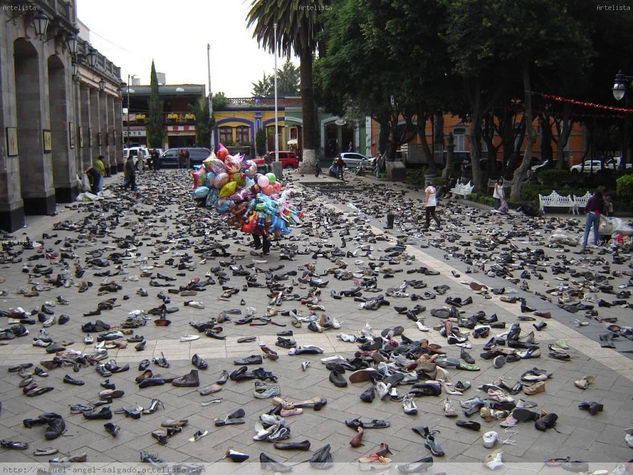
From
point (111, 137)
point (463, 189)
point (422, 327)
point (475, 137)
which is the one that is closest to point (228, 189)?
point (422, 327)

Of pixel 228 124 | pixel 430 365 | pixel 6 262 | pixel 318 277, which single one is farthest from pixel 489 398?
pixel 228 124

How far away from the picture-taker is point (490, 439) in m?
5.04

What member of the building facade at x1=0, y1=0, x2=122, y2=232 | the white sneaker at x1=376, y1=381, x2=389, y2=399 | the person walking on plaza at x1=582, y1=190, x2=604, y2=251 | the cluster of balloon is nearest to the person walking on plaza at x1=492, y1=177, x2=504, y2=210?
the person walking on plaza at x1=582, y1=190, x2=604, y2=251

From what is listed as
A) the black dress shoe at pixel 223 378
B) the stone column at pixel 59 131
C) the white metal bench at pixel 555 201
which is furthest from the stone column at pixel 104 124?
the black dress shoe at pixel 223 378

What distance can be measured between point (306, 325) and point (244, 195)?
4.87 m

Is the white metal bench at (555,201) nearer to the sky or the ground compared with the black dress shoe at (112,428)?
nearer to the sky

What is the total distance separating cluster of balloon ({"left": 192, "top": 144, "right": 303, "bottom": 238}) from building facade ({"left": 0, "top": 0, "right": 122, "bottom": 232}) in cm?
651

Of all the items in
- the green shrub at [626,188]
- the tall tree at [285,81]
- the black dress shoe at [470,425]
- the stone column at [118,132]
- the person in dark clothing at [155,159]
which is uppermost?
the tall tree at [285,81]

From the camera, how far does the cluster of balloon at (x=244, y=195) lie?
40.8ft

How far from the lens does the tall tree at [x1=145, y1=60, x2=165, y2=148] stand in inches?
2494

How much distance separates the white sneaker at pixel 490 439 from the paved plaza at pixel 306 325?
0.29ft

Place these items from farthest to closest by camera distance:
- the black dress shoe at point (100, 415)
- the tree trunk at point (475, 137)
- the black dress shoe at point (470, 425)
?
the tree trunk at point (475, 137) < the black dress shoe at point (100, 415) < the black dress shoe at point (470, 425)

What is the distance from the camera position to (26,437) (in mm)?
5129

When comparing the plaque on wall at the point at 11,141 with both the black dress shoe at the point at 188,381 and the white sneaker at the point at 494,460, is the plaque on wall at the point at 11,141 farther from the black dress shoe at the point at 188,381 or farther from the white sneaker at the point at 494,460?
the white sneaker at the point at 494,460
